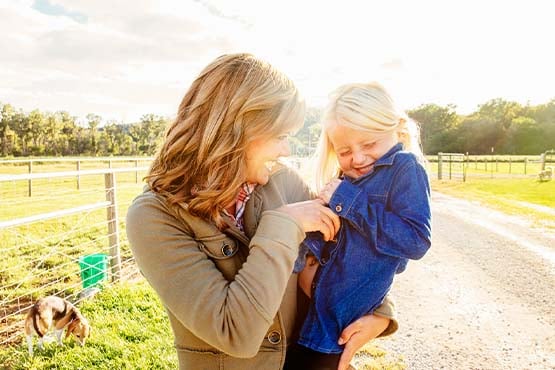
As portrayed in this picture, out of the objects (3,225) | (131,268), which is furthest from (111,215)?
(3,225)

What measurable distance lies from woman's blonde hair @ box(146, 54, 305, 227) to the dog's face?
10.3ft

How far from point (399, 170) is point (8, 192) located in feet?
70.9

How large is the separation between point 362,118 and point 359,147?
10 cm

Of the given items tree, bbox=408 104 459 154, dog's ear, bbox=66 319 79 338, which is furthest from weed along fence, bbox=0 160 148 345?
tree, bbox=408 104 459 154

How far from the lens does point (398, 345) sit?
3.91m

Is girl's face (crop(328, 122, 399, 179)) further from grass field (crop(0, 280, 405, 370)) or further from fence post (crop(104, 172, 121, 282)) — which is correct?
fence post (crop(104, 172, 121, 282))

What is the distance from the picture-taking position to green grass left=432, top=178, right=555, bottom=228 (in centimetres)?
1147

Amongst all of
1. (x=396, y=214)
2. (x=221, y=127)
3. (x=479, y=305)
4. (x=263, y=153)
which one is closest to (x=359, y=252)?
(x=396, y=214)

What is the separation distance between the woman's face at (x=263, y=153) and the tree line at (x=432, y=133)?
5227 cm

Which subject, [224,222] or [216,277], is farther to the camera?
[224,222]

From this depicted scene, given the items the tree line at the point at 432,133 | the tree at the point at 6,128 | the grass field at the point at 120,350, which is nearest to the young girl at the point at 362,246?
the grass field at the point at 120,350

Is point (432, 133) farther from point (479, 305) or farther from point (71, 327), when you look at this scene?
point (71, 327)

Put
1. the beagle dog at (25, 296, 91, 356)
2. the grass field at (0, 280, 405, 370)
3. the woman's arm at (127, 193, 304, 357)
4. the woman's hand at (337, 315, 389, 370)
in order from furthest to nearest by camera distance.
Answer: the beagle dog at (25, 296, 91, 356) < the grass field at (0, 280, 405, 370) < the woman's hand at (337, 315, 389, 370) < the woman's arm at (127, 193, 304, 357)

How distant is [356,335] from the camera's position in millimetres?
1415
